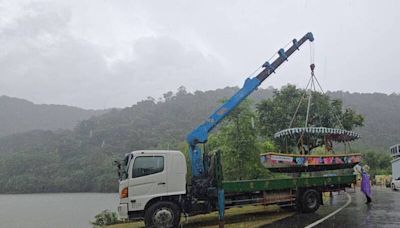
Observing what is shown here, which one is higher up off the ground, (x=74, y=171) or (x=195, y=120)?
(x=195, y=120)

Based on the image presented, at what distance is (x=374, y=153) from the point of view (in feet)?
199

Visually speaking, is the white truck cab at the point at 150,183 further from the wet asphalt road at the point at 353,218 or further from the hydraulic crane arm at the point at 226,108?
the wet asphalt road at the point at 353,218

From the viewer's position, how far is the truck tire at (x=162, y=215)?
1077 cm

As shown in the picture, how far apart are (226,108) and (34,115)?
180m

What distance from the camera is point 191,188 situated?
11.9 meters

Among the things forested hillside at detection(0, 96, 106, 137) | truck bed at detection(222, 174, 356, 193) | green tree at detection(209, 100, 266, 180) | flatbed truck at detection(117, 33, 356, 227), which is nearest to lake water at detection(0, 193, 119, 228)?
green tree at detection(209, 100, 266, 180)

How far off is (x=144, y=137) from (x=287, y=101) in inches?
2799

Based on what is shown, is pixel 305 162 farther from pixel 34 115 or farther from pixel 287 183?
pixel 34 115

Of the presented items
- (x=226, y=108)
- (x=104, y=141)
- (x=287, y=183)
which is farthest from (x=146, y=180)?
(x=104, y=141)

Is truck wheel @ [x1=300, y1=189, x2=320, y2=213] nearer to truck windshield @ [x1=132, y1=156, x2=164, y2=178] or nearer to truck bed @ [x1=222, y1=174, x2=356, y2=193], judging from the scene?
truck bed @ [x1=222, y1=174, x2=356, y2=193]

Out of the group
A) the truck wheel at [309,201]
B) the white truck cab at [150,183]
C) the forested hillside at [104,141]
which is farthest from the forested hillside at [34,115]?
the white truck cab at [150,183]

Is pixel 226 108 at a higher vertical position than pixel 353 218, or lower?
higher

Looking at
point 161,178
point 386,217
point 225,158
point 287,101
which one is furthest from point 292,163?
point 287,101

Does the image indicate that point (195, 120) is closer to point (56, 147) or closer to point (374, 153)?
point (56, 147)
